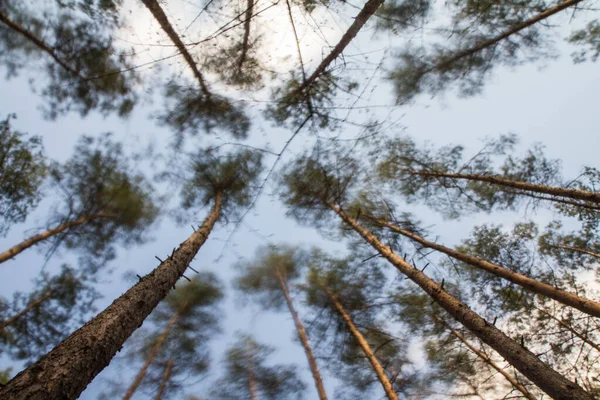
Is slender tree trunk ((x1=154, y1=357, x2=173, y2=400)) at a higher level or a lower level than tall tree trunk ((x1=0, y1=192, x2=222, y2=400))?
higher

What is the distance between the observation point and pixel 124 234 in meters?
8.24

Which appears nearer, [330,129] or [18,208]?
[330,129]

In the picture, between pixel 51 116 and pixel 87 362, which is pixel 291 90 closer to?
pixel 87 362

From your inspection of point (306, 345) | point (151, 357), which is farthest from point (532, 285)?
point (151, 357)

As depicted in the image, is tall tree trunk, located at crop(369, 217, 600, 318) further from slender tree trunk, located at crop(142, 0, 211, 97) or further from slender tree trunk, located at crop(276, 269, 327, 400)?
slender tree trunk, located at crop(142, 0, 211, 97)

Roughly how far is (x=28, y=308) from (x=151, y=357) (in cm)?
316

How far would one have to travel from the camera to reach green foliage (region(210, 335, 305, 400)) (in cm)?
823

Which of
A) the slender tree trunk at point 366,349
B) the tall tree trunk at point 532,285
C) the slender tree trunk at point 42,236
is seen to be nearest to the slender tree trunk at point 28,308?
the slender tree trunk at point 42,236

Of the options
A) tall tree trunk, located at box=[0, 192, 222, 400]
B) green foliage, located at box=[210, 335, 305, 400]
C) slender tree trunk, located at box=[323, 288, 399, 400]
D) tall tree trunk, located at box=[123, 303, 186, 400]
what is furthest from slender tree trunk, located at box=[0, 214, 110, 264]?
slender tree trunk, located at box=[323, 288, 399, 400]

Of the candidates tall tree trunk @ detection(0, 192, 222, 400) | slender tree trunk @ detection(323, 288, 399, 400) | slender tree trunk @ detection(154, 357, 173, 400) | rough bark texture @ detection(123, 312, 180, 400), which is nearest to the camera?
tall tree trunk @ detection(0, 192, 222, 400)

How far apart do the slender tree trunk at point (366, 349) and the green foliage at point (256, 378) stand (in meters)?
2.70

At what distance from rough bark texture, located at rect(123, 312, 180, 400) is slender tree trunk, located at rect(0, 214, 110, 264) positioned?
12.7 ft

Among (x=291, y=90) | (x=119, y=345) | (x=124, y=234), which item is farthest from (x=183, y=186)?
(x=119, y=345)

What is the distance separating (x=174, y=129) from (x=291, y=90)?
128 inches
